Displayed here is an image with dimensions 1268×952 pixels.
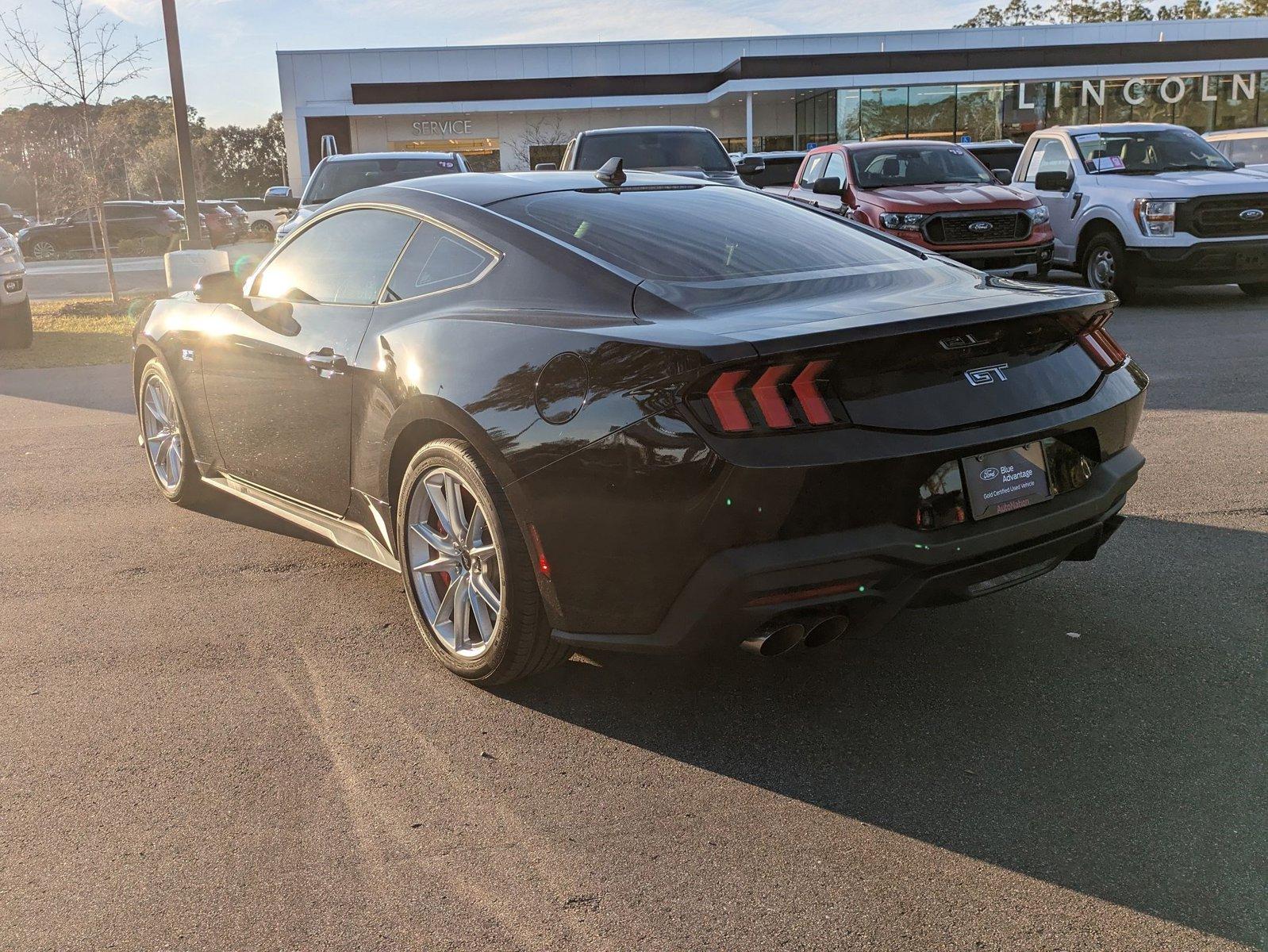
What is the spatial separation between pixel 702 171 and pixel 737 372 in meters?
12.3

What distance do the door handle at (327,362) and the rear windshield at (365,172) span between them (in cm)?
1046

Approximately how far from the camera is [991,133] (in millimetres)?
46250

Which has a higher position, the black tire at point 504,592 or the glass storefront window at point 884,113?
the glass storefront window at point 884,113

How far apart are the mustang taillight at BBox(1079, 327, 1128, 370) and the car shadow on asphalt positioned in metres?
0.93

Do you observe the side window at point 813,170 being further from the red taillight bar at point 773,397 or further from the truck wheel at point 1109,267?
the red taillight bar at point 773,397

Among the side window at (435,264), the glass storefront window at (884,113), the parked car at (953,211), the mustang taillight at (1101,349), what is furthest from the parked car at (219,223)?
the mustang taillight at (1101,349)

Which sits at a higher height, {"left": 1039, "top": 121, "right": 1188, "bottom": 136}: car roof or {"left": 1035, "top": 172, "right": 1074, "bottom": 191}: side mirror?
{"left": 1039, "top": 121, "right": 1188, "bottom": 136}: car roof

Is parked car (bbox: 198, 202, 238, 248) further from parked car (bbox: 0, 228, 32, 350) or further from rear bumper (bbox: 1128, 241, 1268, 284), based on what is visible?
rear bumper (bbox: 1128, 241, 1268, 284)

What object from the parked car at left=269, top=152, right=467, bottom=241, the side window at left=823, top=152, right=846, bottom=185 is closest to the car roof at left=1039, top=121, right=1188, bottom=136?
the side window at left=823, top=152, right=846, bottom=185

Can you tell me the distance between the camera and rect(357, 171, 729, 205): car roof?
413 centimetres

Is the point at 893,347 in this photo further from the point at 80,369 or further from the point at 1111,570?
the point at 80,369

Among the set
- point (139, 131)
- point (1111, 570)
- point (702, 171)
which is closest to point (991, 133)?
point (702, 171)

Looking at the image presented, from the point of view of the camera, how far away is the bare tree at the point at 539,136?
163ft

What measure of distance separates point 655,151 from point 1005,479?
12.7 m
